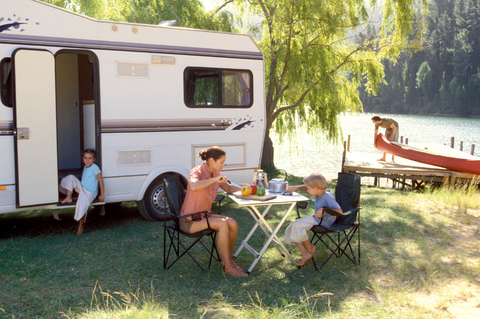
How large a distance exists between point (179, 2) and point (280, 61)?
2924 millimetres

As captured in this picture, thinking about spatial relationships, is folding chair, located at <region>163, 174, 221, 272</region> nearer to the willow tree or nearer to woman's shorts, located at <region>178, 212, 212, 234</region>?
woman's shorts, located at <region>178, 212, 212, 234</region>

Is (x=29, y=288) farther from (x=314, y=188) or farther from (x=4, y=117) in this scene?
(x=314, y=188)

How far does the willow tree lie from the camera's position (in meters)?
9.92

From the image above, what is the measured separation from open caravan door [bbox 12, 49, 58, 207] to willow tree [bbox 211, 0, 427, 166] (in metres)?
5.87

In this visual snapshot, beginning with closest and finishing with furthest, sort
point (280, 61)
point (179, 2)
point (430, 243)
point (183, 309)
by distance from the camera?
point (183, 309), point (430, 243), point (280, 61), point (179, 2)

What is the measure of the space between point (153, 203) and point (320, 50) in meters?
5.92

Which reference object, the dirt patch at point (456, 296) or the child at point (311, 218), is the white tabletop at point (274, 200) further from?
the dirt patch at point (456, 296)

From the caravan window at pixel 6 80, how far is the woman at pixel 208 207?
2423 mm

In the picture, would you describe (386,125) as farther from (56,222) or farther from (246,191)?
(56,222)

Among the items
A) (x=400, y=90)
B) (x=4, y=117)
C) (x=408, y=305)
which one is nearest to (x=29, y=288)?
(x=4, y=117)

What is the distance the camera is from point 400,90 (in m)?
56.2

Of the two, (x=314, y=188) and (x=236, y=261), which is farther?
(x=236, y=261)

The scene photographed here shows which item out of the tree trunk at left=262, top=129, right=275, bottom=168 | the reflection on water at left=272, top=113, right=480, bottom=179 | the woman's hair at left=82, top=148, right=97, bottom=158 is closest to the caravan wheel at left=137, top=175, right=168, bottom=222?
the woman's hair at left=82, top=148, right=97, bottom=158

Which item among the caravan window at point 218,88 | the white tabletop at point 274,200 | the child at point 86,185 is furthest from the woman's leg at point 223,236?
the caravan window at point 218,88
